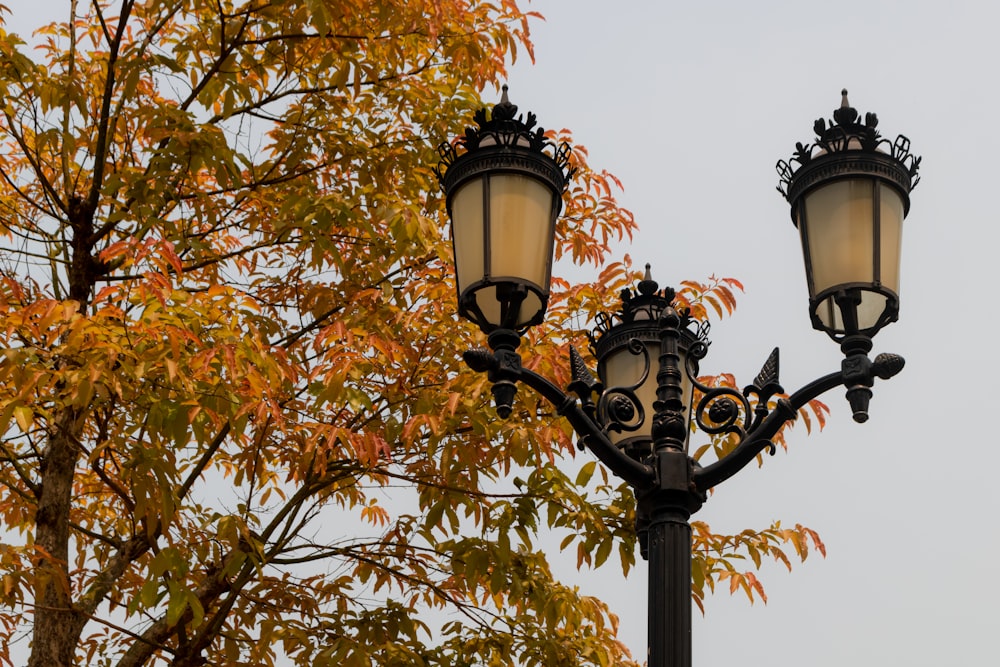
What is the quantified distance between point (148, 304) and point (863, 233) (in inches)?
121

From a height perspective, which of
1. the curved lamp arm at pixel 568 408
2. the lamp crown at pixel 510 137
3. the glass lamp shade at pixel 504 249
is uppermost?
the lamp crown at pixel 510 137

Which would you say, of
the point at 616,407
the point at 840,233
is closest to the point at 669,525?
the point at 616,407

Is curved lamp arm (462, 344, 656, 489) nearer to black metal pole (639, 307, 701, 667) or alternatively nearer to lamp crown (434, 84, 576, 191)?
black metal pole (639, 307, 701, 667)

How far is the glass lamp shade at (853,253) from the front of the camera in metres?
4.34

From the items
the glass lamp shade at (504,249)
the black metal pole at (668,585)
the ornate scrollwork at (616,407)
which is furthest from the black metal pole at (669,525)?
the glass lamp shade at (504,249)

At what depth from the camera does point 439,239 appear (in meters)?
6.65

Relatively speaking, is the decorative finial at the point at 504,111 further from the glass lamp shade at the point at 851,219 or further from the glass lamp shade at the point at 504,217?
the glass lamp shade at the point at 851,219

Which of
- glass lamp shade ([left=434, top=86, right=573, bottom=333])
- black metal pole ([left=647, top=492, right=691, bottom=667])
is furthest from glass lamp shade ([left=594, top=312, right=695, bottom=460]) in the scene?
black metal pole ([left=647, top=492, right=691, bottom=667])

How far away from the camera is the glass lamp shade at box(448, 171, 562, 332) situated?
13.9 ft

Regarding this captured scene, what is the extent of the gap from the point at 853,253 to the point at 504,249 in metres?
1.30

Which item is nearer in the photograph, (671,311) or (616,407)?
(616,407)

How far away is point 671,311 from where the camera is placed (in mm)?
4707

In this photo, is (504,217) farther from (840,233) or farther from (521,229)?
(840,233)

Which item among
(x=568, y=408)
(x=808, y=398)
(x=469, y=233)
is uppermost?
(x=469, y=233)
